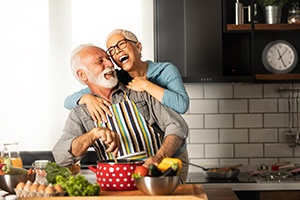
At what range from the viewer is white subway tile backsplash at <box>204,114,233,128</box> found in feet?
19.7

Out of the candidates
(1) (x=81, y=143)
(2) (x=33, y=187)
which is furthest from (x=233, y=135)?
(2) (x=33, y=187)

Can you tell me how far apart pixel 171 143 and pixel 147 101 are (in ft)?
1.16

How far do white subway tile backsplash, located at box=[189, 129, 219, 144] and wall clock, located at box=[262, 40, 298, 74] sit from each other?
650 millimetres

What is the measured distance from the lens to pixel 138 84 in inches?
174

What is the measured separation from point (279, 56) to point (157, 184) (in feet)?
9.06

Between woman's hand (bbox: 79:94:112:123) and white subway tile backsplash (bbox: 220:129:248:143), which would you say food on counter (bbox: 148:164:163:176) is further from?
white subway tile backsplash (bbox: 220:129:248:143)

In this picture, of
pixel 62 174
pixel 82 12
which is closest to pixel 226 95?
pixel 82 12

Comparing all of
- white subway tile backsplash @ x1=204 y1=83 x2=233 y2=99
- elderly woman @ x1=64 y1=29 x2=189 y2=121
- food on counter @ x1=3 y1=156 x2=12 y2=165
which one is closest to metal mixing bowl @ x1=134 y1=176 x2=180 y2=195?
food on counter @ x1=3 y1=156 x2=12 y2=165

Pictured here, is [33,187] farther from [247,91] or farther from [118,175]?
[247,91]

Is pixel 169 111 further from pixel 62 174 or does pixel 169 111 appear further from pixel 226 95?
pixel 226 95

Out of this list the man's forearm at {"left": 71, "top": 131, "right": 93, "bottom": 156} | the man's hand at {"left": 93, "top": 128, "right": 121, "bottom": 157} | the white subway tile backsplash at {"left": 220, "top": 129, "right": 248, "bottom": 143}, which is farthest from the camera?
the white subway tile backsplash at {"left": 220, "top": 129, "right": 248, "bottom": 143}

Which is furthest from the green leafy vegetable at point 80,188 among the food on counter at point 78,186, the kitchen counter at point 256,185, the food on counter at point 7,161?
Result: the kitchen counter at point 256,185

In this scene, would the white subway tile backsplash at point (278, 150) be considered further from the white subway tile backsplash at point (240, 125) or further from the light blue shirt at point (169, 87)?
the light blue shirt at point (169, 87)

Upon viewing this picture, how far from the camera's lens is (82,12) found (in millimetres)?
5926
